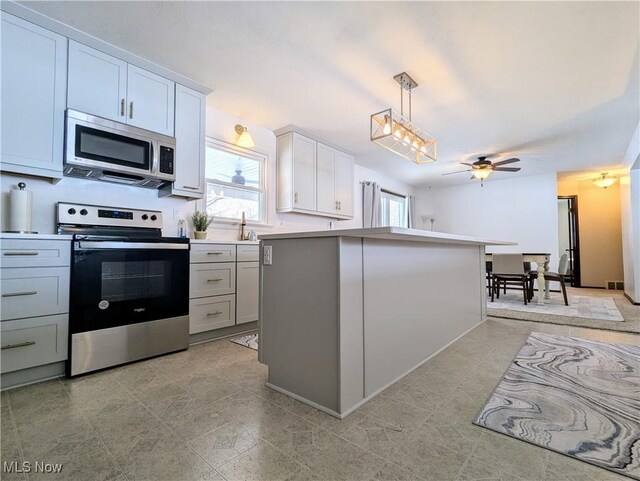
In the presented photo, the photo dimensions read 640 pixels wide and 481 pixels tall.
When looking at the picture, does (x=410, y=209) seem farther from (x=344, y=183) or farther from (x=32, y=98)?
(x=32, y=98)

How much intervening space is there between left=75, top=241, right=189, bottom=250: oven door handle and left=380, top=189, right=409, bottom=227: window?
16.6 feet

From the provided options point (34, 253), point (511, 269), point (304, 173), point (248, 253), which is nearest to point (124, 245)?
point (34, 253)

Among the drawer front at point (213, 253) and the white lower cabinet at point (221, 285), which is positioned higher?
the drawer front at point (213, 253)

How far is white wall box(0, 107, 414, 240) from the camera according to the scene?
2.34 meters

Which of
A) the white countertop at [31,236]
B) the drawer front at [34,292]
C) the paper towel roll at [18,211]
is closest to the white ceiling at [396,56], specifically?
the paper towel roll at [18,211]

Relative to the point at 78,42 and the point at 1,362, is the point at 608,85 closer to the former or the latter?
the point at 78,42

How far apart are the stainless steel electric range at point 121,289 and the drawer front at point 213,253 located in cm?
14

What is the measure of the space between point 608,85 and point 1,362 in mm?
5468

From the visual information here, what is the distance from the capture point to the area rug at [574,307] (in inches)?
154

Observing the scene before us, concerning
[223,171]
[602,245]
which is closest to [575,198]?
[602,245]

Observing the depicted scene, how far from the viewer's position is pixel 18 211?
7.01ft

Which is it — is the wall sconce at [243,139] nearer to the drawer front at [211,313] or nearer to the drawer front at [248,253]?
the drawer front at [248,253]

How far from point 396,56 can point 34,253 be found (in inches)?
120

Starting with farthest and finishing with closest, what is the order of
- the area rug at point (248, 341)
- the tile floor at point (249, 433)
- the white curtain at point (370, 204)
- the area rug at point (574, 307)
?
1. the white curtain at point (370, 204)
2. the area rug at point (574, 307)
3. the area rug at point (248, 341)
4. the tile floor at point (249, 433)
